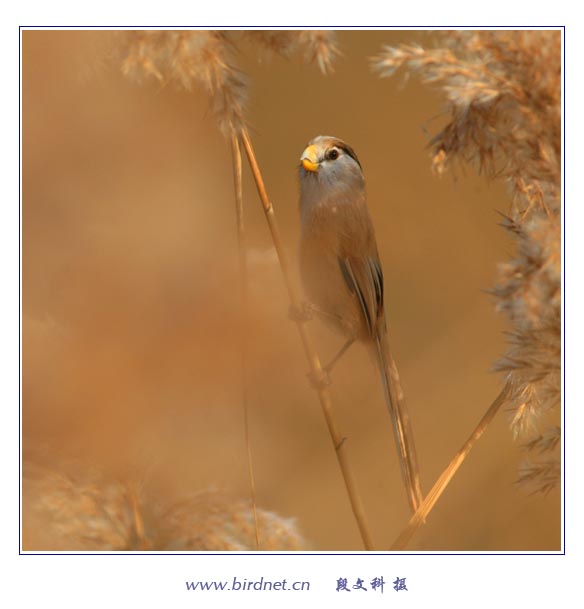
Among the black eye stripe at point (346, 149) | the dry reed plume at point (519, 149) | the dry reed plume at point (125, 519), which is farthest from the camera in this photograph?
the black eye stripe at point (346, 149)

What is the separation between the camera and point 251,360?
63.1 inches

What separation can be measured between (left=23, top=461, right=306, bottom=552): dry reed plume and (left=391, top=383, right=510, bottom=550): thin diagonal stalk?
9.6 inches

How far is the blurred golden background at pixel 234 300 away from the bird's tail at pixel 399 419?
0.07ft

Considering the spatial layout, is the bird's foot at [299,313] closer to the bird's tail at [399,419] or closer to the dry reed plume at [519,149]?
the bird's tail at [399,419]

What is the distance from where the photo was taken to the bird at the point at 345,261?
1.59m

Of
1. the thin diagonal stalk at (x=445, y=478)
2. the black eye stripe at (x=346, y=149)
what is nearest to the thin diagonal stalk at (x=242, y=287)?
the black eye stripe at (x=346, y=149)

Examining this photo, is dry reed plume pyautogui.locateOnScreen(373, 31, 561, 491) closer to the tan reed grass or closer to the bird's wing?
the tan reed grass

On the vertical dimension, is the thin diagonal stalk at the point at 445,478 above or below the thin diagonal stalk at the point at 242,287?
below
